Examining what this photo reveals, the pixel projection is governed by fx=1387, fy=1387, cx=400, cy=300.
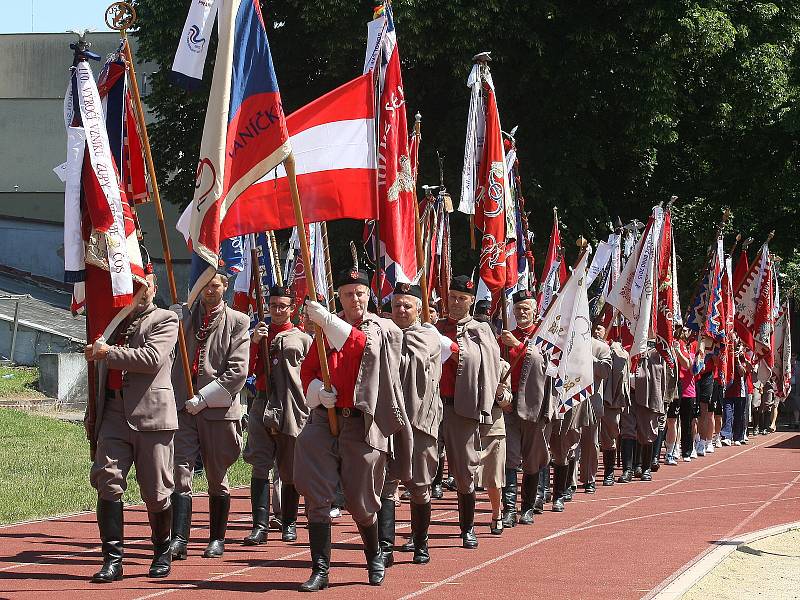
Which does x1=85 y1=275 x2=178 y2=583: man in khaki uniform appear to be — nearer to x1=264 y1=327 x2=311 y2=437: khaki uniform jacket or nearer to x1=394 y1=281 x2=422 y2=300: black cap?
x1=394 y1=281 x2=422 y2=300: black cap

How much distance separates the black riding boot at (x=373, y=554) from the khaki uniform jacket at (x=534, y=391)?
4.00 m

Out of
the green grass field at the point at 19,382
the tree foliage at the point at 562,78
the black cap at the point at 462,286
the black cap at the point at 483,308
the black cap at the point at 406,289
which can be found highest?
the tree foliage at the point at 562,78

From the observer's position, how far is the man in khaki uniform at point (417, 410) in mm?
10062

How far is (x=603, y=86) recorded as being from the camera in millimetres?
27359

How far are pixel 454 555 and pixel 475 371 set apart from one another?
60.2 inches

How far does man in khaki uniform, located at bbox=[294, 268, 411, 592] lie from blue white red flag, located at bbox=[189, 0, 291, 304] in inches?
36.2

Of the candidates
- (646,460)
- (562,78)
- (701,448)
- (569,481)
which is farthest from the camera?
(562,78)

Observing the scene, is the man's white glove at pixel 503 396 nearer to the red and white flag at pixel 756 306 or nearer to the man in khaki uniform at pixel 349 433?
the man in khaki uniform at pixel 349 433

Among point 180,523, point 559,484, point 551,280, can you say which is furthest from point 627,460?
point 180,523

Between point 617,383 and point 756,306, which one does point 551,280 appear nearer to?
point 617,383

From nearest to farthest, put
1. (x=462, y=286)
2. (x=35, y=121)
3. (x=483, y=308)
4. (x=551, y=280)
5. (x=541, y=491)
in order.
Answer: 1. (x=462, y=286)
2. (x=483, y=308)
3. (x=541, y=491)
4. (x=551, y=280)
5. (x=35, y=121)

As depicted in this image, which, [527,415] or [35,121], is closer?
[527,415]

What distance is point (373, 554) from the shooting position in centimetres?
A: 925

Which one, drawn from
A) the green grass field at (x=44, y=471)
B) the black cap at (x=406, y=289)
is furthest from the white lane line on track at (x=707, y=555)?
the green grass field at (x=44, y=471)
